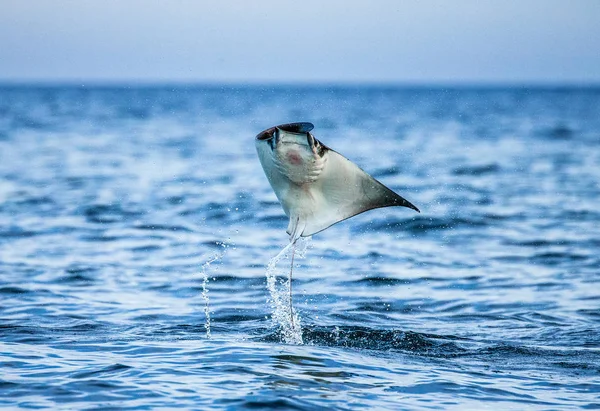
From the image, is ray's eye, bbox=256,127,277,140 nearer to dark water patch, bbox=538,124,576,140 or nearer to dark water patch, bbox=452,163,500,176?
dark water patch, bbox=452,163,500,176

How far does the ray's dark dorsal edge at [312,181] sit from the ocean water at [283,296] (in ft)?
2.86

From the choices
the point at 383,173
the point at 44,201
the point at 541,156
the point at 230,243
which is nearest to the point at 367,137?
the point at 541,156

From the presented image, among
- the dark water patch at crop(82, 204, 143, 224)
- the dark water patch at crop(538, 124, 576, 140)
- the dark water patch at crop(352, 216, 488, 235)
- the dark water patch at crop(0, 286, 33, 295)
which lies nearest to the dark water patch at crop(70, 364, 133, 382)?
the dark water patch at crop(0, 286, 33, 295)

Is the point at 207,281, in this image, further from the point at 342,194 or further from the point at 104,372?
the point at 104,372

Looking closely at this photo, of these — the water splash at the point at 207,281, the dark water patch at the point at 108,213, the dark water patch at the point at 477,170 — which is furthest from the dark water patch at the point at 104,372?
the dark water patch at the point at 477,170

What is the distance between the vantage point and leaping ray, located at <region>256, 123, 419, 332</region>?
571 centimetres

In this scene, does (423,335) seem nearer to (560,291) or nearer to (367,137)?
(560,291)

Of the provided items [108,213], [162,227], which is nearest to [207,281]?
[162,227]

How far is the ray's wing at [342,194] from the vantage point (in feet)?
19.6

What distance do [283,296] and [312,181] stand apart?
2593 millimetres

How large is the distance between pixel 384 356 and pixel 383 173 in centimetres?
1494

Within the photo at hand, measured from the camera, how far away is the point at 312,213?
6305mm

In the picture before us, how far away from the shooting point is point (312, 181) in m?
6.07

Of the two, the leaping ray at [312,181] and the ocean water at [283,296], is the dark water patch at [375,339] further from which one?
the leaping ray at [312,181]
